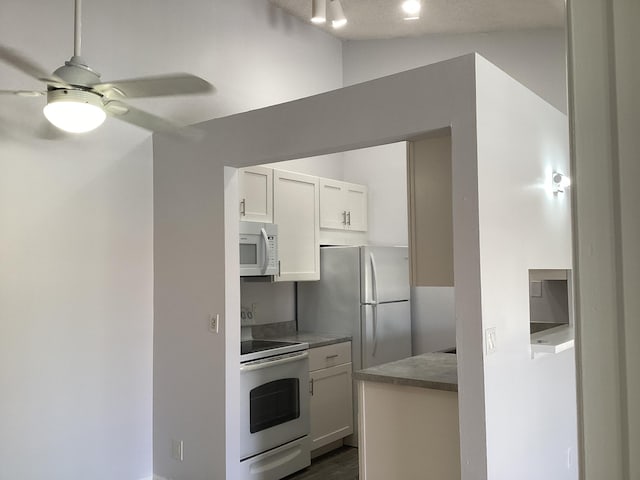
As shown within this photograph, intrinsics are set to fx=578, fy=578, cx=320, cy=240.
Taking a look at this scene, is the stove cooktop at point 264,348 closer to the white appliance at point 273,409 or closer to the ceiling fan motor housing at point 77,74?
the white appliance at point 273,409

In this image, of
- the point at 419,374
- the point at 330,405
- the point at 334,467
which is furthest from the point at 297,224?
the point at 419,374

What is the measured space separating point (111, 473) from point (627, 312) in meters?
3.57

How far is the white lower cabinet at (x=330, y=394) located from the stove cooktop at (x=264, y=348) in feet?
0.66

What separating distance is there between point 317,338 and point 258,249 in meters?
0.89

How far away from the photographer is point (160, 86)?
2.30m

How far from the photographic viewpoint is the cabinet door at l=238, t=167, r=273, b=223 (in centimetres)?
389

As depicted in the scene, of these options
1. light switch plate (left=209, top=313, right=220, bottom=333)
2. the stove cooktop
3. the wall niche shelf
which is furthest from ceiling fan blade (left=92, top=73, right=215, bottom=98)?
the wall niche shelf

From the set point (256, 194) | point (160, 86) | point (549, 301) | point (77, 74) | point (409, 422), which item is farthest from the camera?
point (549, 301)

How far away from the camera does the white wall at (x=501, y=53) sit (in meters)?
4.45

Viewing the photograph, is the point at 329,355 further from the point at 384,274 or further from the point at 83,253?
the point at 83,253

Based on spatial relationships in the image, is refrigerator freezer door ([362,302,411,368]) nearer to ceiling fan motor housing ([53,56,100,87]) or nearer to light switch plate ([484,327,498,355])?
light switch plate ([484,327,498,355])

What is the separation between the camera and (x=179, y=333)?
3.56m

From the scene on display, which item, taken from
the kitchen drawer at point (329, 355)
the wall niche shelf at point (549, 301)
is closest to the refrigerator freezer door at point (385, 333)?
the kitchen drawer at point (329, 355)

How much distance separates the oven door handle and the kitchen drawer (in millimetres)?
141
